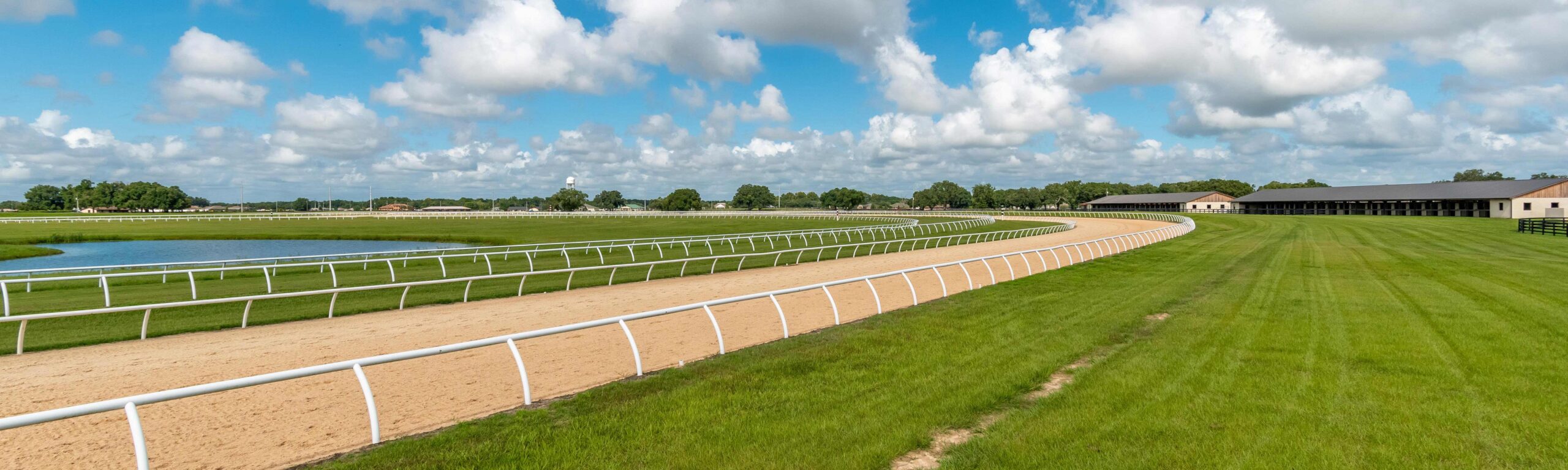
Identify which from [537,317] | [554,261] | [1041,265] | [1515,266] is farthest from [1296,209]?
[537,317]

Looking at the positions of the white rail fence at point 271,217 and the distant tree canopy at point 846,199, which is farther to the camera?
the distant tree canopy at point 846,199

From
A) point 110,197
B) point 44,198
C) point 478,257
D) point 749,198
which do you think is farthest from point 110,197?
point 478,257

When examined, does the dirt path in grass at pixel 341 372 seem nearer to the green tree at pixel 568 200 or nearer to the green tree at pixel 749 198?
the green tree at pixel 568 200

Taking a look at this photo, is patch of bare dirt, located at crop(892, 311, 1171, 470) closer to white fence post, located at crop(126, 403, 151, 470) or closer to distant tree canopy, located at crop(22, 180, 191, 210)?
white fence post, located at crop(126, 403, 151, 470)

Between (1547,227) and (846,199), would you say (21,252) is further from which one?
(846,199)

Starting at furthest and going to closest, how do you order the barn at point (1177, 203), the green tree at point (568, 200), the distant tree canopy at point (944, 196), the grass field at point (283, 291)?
the distant tree canopy at point (944, 196), the green tree at point (568, 200), the barn at point (1177, 203), the grass field at point (283, 291)

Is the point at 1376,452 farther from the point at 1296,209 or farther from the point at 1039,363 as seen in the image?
the point at 1296,209

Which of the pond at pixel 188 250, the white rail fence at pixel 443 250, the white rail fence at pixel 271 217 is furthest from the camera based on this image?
the white rail fence at pixel 271 217

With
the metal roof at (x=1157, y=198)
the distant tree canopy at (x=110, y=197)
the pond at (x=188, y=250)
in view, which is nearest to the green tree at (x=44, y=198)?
the distant tree canopy at (x=110, y=197)

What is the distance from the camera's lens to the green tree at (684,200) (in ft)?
507

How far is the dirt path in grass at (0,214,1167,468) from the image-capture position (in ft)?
17.0

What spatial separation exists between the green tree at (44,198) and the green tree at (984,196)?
19179 cm

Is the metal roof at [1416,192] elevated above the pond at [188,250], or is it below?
above

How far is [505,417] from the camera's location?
550 cm
